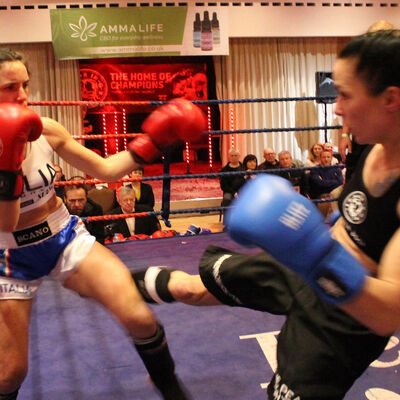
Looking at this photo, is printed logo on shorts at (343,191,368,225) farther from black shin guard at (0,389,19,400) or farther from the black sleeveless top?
black shin guard at (0,389,19,400)

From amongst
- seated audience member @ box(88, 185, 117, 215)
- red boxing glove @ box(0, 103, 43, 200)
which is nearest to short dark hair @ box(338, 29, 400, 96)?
red boxing glove @ box(0, 103, 43, 200)

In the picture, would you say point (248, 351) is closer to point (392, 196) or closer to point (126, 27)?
point (392, 196)

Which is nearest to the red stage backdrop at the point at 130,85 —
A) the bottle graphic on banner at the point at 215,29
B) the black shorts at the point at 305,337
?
the bottle graphic on banner at the point at 215,29

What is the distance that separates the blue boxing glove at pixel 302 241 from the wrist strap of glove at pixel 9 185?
56 cm

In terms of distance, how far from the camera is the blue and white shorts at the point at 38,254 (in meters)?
1.18

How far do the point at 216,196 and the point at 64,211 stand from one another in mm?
5008

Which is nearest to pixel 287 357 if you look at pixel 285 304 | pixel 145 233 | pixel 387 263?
pixel 285 304

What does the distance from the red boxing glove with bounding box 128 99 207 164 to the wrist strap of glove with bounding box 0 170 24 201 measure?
411mm

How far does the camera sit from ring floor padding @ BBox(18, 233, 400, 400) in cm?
143

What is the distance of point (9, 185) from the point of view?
104 centimetres

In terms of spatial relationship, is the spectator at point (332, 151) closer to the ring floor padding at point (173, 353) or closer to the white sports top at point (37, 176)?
the ring floor padding at point (173, 353)

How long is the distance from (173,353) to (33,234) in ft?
2.36

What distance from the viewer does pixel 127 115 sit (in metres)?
7.48

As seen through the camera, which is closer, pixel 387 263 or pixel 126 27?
pixel 387 263
